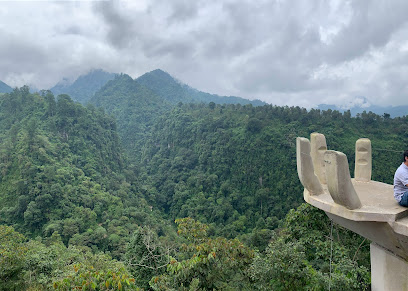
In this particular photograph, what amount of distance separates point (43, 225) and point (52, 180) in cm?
617

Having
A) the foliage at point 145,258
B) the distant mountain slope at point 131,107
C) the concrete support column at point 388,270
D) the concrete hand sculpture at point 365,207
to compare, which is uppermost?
the distant mountain slope at point 131,107

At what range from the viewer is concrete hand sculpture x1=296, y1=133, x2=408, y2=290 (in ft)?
11.2

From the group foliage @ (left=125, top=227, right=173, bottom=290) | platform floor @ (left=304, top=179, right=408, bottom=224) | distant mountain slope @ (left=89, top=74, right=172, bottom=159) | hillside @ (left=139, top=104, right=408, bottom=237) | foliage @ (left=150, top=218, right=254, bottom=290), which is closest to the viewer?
platform floor @ (left=304, top=179, right=408, bottom=224)

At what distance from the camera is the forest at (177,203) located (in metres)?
7.31

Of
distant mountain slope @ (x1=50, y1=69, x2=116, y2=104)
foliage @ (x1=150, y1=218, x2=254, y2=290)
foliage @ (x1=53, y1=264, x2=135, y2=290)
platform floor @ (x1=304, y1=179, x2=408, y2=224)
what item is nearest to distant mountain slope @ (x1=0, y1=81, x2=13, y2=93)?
distant mountain slope @ (x1=50, y1=69, x2=116, y2=104)

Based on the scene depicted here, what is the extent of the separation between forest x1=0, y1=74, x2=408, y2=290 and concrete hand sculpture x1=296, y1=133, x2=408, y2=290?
8.11 feet

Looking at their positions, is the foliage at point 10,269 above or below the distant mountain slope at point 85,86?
below

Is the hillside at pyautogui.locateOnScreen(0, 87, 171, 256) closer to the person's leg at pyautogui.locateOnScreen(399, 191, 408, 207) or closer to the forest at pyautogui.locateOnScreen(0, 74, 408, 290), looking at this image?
the forest at pyautogui.locateOnScreen(0, 74, 408, 290)

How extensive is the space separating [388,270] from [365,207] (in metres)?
1.21

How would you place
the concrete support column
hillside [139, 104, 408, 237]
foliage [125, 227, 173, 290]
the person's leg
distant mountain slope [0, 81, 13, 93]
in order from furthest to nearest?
distant mountain slope [0, 81, 13, 93] → hillside [139, 104, 408, 237] → foliage [125, 227, 173, 290] → the concrete support column → the person's leg

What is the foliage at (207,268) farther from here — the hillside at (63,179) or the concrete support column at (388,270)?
the hillside at (63,179)

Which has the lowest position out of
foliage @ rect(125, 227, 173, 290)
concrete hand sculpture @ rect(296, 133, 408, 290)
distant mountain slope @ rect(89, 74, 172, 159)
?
foliage @ rect(125, 227, 173, 290)

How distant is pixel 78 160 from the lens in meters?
44.3

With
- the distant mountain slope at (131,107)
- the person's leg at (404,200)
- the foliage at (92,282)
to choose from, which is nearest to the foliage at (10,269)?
the foliage at (92,282)
